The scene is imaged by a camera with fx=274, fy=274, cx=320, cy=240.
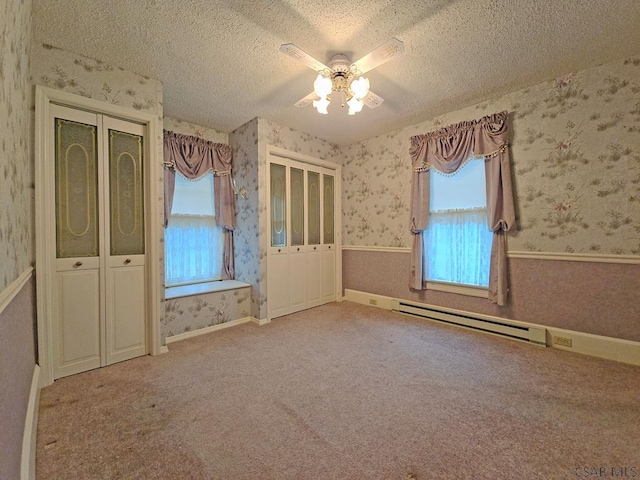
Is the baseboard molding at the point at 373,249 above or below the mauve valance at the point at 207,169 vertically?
below

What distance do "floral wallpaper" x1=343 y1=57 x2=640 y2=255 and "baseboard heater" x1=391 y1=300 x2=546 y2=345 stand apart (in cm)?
78

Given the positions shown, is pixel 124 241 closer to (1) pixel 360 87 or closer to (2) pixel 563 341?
(1) pixel 360 87

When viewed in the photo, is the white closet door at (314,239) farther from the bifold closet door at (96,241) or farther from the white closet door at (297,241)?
the bifold closet door at (96,241)

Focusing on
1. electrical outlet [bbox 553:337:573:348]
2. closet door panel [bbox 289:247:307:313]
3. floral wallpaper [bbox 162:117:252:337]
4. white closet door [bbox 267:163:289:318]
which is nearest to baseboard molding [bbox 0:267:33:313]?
floral wallpaper [bbox 162:117:252:337]

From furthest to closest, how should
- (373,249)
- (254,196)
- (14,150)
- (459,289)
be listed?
(373,249), (254,196), (459,289), (14,150)

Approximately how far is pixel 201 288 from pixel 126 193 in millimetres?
1305

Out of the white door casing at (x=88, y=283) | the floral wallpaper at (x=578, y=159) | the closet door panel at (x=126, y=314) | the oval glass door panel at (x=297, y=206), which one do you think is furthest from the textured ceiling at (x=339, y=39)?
the closet door panel at (x=126, y=314)

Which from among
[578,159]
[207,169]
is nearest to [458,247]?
[578,159]

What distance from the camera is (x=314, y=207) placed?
4.12 metres

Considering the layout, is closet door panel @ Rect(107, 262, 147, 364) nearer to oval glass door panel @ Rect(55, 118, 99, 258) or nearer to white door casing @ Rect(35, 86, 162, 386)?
white door casing @ Rect(35, 86, 162, 386)

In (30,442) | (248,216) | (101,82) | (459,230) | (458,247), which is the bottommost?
(30,442)

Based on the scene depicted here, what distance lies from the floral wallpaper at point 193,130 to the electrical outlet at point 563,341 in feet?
14.3

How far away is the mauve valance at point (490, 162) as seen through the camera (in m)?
2.82

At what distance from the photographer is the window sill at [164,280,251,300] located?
293 centimetres
